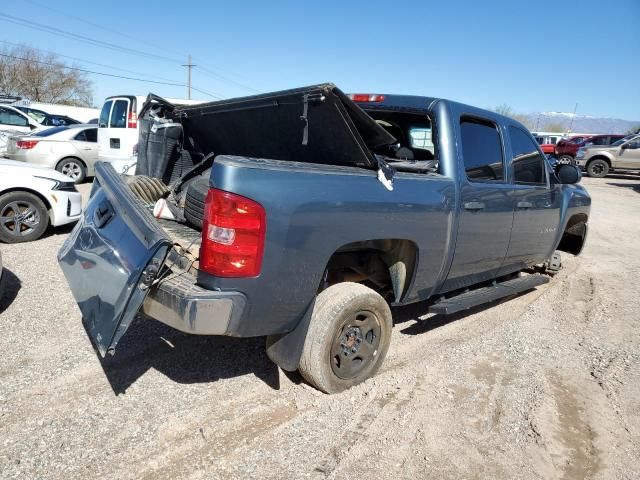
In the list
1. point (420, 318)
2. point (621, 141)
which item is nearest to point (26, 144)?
point (420, 318)

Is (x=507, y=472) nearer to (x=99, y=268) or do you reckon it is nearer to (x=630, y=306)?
(x=99, y=268)

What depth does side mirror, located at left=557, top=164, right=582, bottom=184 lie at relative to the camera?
16.2ft

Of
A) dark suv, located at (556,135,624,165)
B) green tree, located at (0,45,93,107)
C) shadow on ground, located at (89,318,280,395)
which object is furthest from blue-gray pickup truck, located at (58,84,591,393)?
green tree, located at (0,45,93,107)

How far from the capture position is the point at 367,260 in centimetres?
339

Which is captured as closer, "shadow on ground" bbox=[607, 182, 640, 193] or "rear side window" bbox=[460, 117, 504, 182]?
"rear side window" bbox=[460, 117, 504, 182]

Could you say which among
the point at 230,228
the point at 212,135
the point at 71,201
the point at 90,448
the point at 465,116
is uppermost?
the point at 465,116

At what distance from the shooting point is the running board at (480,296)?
3615mm

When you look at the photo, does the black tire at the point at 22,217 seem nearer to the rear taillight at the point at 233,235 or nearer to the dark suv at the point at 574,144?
the rear taillight at the point at 233,235

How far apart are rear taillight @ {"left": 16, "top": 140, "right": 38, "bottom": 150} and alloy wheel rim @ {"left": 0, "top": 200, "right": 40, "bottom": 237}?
18.2 feet

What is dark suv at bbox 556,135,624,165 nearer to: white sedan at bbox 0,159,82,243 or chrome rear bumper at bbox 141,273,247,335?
white sedan at bbox 0,159,82,243

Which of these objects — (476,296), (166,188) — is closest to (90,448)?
(166,188)

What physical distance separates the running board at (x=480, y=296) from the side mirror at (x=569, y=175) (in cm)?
108

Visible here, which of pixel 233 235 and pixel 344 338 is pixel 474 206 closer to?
pixel 344 338

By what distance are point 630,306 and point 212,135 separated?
191 inches
